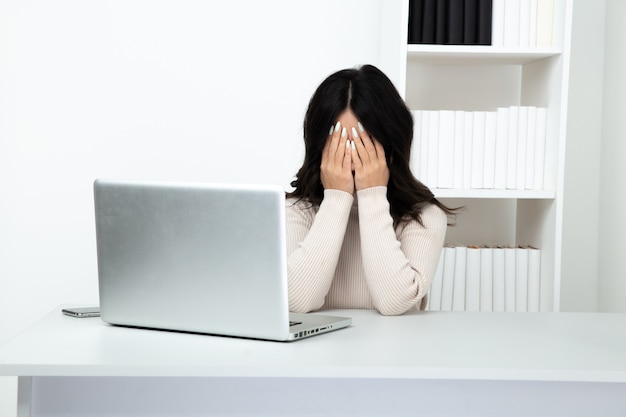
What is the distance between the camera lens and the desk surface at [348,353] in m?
1.22

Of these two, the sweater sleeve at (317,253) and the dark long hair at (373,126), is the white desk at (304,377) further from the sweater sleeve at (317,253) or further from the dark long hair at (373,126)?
the dark long hair at (373,126)

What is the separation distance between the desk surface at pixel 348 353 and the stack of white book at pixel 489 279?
3.19ft

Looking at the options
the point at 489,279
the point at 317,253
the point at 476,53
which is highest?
the point at 476,53

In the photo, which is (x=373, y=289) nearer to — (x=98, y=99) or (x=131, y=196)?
(x=131, y=196)

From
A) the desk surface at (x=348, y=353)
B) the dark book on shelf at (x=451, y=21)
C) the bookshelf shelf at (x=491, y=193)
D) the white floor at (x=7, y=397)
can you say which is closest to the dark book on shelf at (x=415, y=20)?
the dark book on shelf at (x=451, y=21)

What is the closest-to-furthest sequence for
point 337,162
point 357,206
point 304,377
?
point 304,377
point 337,162
point 357,206

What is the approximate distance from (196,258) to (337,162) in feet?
2.18

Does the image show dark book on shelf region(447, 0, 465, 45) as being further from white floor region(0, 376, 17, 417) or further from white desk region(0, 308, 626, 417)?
white floor region(0, 376, 17, 417)

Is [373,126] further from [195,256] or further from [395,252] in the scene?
[195,256]

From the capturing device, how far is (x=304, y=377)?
4.14 ft

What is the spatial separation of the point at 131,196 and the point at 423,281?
0.70 metres

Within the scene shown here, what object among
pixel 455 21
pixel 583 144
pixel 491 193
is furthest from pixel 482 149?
pixel 583 144

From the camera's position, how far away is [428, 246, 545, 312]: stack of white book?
262 cm

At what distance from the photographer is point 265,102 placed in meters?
2.93
